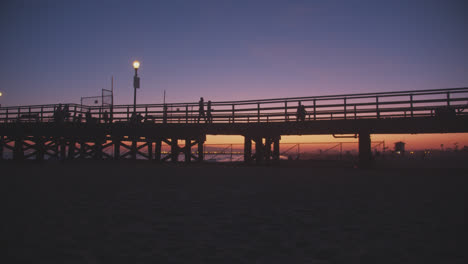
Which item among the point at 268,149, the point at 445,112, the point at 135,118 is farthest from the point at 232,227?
the point at 135,118

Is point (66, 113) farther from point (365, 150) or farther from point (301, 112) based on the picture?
point (365, 150)

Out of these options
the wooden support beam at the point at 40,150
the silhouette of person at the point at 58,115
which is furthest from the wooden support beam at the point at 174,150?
the wooden support beam at the point at 40,150

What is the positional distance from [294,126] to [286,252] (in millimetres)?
14700

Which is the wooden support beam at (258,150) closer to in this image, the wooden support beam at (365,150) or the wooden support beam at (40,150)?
the wooden support beam at (365,150)

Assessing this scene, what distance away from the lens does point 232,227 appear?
4.52 meters

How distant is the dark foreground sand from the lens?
3.40 metres

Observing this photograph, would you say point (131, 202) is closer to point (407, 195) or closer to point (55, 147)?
point (407, 195)

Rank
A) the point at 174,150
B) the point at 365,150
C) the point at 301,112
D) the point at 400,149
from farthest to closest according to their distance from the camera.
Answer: the point at 400,149
the point at 174,150
the point at 301,112
the point at 365,150

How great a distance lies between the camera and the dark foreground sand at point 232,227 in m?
3.40

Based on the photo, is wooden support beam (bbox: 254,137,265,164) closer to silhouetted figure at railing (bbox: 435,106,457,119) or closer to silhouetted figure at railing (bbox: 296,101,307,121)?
silhouetted figure at railing (bbox: 296,101,307,121)

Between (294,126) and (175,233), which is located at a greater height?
(294,126)

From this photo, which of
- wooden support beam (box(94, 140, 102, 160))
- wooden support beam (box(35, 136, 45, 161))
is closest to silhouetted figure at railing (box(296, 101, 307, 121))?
wooden support beam (box(94, 140, 102, 160))

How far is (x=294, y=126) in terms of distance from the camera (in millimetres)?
17812

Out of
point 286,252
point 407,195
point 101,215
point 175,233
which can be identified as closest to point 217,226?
point 175,233
